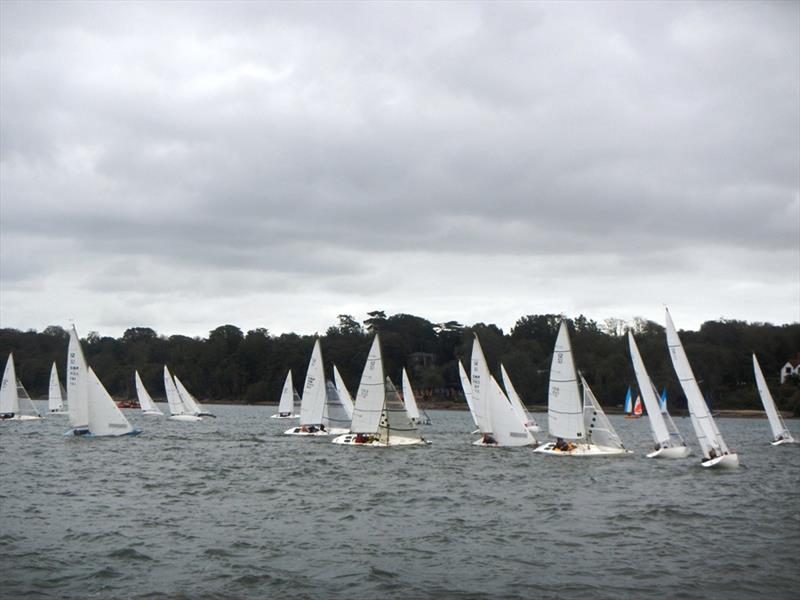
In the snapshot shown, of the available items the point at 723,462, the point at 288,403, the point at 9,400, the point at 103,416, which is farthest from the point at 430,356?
the point at 723,462

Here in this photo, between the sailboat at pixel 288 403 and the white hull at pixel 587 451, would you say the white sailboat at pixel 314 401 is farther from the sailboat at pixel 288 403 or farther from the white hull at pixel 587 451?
the sailboat at pixel 288 403

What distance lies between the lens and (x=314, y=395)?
58.5m

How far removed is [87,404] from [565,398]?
26.6 meters

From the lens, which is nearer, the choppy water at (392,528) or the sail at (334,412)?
the choppy water at (392,528)

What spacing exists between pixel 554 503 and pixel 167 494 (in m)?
12.4

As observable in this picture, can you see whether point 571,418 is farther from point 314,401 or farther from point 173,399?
point 173,399

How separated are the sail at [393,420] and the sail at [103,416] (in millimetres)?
15294

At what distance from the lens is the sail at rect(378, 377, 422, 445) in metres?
46.9

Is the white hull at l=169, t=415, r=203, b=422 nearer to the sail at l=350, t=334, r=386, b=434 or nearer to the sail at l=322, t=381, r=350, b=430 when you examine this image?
the sail at l=322, t=381, r=350, b=430

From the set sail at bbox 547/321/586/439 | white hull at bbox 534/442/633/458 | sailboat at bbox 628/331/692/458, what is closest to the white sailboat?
sail at bbox 547/321/586/439

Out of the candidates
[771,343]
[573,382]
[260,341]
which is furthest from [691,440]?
[260,341]

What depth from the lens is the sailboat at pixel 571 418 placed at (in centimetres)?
4256

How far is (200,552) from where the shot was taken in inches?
771

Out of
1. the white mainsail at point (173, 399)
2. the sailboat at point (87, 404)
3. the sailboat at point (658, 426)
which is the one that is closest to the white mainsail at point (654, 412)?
the sailboat at point (658, 426)
